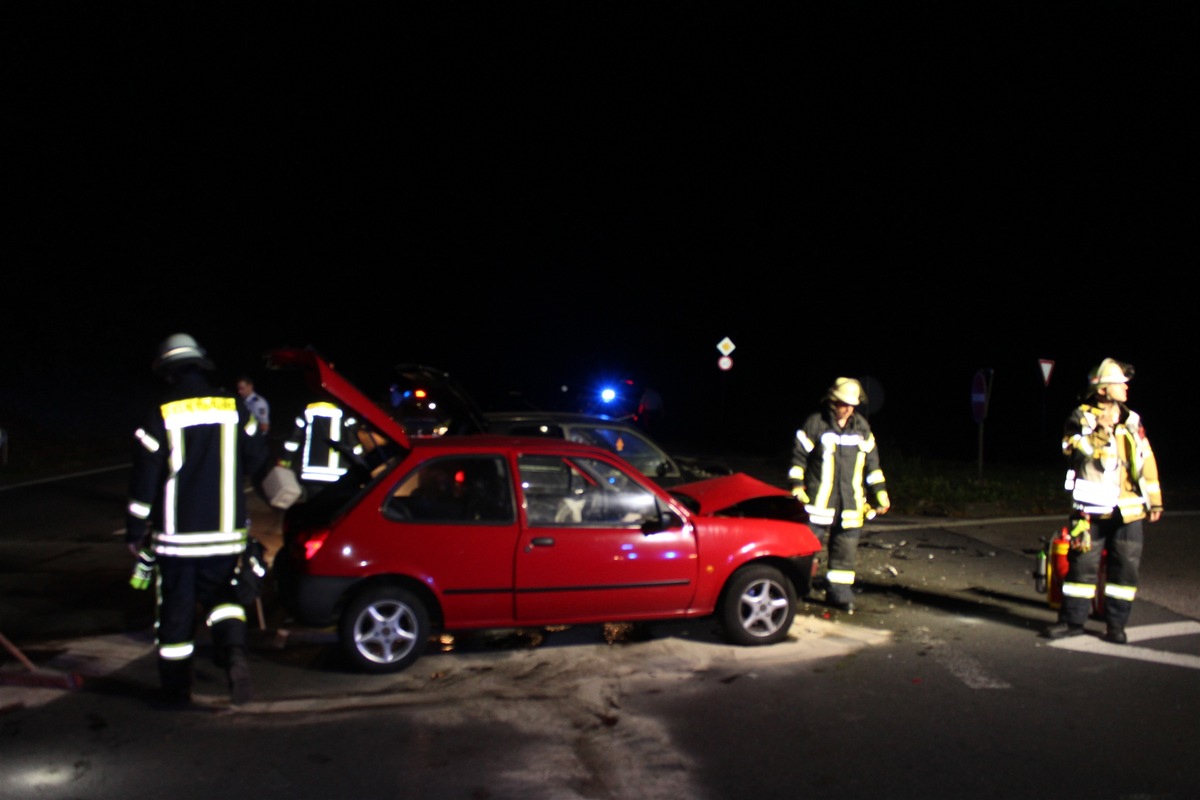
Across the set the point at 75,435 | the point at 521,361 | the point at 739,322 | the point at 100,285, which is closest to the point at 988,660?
the point at 75,435

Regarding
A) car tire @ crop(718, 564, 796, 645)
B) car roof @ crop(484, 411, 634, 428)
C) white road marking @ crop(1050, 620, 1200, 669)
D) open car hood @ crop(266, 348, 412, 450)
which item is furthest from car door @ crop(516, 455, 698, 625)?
car roof @ crop(484, 411, 634, 428)

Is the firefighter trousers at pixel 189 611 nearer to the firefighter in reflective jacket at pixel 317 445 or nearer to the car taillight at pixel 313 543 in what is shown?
the car taillight at pixel 313 543

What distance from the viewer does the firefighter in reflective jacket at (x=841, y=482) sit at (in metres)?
8.00

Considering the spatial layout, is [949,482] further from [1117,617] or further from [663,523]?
[663,523]

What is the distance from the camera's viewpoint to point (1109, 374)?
7.12 m

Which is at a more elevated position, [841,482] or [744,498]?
[841,482]

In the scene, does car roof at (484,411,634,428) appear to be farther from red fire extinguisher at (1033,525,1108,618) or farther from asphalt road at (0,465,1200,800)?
red fire extinguisher at (1033,525,1108,618)

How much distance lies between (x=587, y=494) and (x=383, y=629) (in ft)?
5.01

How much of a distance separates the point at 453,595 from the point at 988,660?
3479mm

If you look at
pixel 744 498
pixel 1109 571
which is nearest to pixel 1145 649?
pixel 1109 571

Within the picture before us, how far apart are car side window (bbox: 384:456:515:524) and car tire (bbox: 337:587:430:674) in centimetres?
54

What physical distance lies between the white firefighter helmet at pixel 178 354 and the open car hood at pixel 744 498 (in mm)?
3434

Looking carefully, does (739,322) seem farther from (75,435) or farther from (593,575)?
(593,575)

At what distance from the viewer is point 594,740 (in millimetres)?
5211
